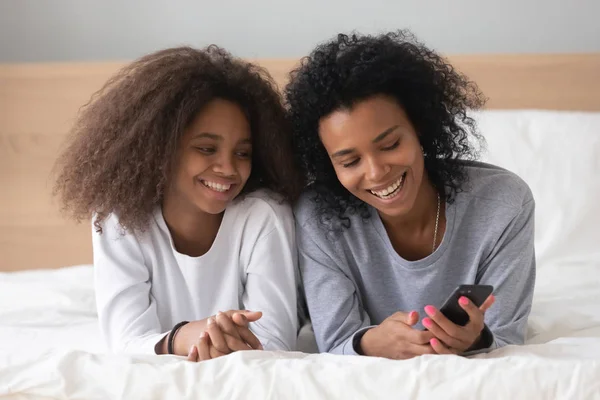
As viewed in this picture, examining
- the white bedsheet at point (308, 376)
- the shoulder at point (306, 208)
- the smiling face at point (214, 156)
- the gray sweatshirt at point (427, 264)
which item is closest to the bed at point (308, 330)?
the white bedsheet at point (308, 376)

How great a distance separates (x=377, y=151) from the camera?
4.71 feet

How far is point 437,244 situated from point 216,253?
1.27 feet

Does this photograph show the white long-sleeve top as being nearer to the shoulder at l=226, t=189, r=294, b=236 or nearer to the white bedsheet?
the shoulder at l=226, t=189, r=294, b=236

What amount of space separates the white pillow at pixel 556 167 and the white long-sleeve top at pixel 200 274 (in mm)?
681

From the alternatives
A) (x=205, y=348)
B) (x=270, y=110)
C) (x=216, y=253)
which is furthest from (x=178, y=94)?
(x=205, y=348)

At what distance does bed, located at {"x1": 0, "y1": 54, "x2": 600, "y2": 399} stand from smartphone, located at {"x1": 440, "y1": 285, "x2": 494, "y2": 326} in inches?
2.8

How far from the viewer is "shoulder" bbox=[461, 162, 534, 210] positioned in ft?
5.01

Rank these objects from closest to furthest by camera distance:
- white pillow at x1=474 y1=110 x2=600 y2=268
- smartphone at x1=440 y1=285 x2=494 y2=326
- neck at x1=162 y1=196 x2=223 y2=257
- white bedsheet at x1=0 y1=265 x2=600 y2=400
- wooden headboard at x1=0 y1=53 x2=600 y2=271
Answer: white bedsheet at x1=0 y1=265 x2=600 y2=400 → smartphone at x1=440 y1=285 x2=494 y2=326 → neck at x1=162 y1=196 x2=223 y2=257 → white pillow at x1=474 y1=110 x2=600 y2=268 → wooden headboard at x1=0 y1=53 x2=600 y2=271

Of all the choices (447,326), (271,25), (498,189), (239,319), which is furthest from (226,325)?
(271,25)

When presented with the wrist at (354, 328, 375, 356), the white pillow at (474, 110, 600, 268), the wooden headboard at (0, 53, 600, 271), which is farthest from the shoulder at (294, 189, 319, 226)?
the wooden headboard at (0, 53, 600, 271)

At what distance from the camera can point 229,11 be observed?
2.51 m

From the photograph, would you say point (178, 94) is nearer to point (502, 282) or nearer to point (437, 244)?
point (437, 244)

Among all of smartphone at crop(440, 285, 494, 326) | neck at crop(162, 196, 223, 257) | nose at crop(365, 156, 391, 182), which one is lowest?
smartphone at crop(440, 285, 494, 326)

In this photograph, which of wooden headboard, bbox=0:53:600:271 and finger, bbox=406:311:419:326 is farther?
wooden headboard, bbox=0:53:600:271
